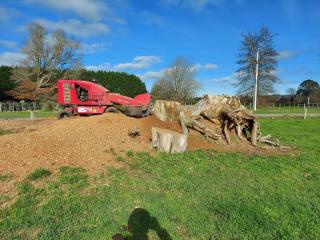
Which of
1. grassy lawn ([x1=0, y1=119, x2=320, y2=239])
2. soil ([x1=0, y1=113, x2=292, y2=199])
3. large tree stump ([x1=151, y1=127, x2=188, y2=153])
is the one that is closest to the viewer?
grassy lawn ([x1=0, y1=119, x2=320, y2=239])

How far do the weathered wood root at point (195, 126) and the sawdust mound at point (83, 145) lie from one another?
0.20 metres

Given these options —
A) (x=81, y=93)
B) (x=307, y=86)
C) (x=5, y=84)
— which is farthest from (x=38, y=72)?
(x=307, y=86)

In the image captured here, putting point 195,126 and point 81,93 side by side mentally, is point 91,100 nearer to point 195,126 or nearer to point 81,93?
point 81,93

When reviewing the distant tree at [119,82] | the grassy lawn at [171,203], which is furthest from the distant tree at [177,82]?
the grassy lawn at [171,203]

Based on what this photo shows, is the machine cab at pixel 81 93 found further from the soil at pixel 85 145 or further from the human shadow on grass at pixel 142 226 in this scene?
the human shadow on grass at pixel 142 226

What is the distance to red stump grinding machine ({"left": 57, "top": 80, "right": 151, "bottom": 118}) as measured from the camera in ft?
Answer: 50.2

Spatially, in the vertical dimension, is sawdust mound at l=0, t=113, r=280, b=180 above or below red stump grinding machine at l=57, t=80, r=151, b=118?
below

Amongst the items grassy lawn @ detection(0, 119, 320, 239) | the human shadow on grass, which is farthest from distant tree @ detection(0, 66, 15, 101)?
the human shadow on grass

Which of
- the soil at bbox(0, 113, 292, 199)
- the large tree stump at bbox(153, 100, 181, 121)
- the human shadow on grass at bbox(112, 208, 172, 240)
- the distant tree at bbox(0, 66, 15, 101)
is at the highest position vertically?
the distant tree at bbox(0, 66, 15, 101)

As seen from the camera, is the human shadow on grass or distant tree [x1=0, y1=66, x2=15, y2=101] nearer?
the human shadow on grass

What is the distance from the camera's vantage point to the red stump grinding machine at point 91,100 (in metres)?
15.3

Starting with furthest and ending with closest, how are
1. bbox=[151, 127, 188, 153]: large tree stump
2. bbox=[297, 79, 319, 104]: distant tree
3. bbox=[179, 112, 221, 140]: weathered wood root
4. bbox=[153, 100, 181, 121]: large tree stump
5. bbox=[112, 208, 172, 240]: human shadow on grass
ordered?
bbox=[297, 79, 319, 104]: distant tree → bbox=[153, 100, 181, 121]: large tree stump → bbox=[179, 112, 221, 140]: weathered wood root → bbox=[151, 127, 188, 153]: large tree stump → bbox=[112, 208, 172, 240]: human shadow on grass

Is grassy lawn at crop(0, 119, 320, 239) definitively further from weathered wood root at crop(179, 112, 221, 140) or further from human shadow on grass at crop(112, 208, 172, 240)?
weathered wood root at crop(179, 112, 221, 140)

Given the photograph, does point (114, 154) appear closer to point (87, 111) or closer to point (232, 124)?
point (232, 124)
